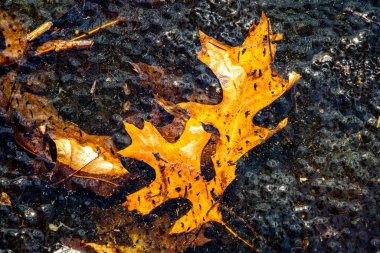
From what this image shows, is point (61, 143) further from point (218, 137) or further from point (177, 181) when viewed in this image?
point (218, 137)

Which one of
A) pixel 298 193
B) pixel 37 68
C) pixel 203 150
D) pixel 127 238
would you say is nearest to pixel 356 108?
pixel 298 193

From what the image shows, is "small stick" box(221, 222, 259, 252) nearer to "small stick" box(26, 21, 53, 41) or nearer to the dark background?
the dark background

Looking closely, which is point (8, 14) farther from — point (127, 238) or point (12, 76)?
point (127, 238)

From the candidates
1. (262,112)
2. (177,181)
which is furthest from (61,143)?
(262,112)

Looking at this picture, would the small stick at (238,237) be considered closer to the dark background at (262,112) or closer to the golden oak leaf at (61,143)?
the dark background at (262,112)

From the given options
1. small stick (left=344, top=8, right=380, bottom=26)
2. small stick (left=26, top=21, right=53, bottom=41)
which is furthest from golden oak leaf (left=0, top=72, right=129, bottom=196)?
small stick (left=344, top=8, right=380, bottom=26)

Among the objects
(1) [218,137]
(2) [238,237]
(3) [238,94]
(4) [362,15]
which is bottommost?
(2) [238,237]
